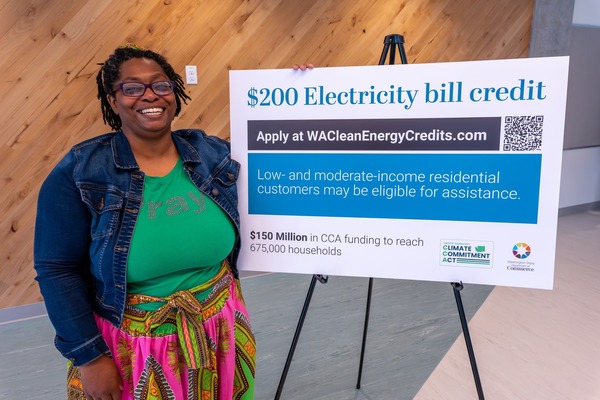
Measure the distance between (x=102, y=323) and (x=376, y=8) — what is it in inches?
131

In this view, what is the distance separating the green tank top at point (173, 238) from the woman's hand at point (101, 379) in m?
0.19

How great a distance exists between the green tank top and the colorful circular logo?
88cm

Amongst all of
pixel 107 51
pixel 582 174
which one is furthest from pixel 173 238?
pixel 582 174

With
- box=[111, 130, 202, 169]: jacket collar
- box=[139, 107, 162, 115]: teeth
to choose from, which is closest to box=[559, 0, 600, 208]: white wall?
box=[111, 130, 202, 169]: jacket collar

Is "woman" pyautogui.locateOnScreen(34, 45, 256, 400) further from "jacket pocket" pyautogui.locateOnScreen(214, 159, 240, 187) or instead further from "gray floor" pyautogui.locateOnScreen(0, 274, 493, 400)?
"gray floor" pyautogui.locateOnScreen(0, 274, 493, 400)

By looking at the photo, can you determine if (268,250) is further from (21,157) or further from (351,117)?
(21,157)

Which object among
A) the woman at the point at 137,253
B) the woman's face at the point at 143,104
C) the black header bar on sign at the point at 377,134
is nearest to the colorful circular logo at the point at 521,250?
the black header bar on sign at the point at 377,134

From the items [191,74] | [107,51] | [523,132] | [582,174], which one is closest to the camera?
[523,132]

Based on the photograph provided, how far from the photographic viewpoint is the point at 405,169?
54.6 inches

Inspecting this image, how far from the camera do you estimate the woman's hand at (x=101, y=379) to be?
1.09 meters

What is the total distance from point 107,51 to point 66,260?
2214mm

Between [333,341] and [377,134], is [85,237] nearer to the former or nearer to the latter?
[377,134]

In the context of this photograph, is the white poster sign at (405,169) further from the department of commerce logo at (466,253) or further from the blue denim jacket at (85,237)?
the blue denim jacket at (85,237)

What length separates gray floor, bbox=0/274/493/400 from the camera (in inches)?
83.6
